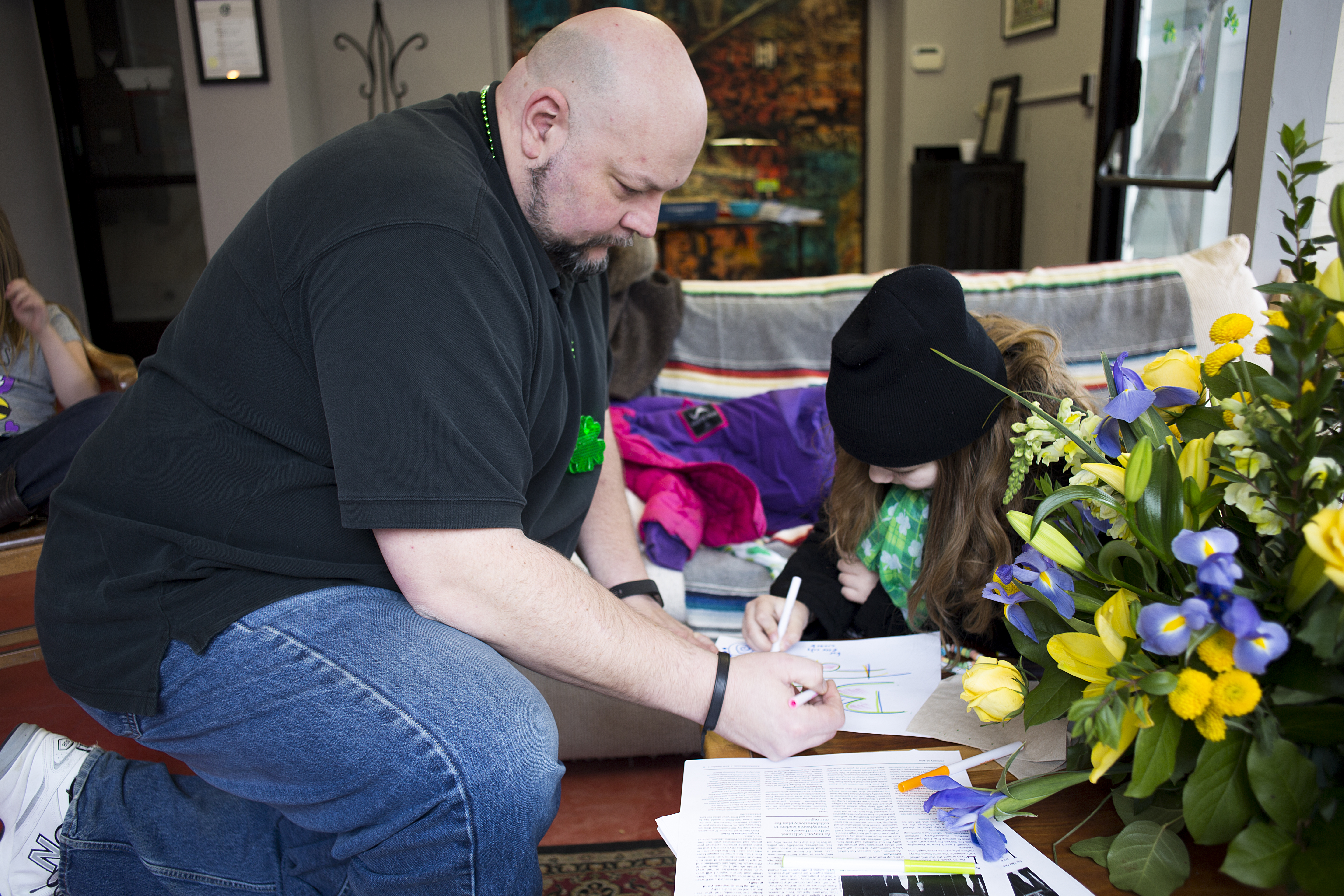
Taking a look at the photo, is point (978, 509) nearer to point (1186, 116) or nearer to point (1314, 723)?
point (1314, 723)

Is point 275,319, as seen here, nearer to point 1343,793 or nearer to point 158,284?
point 1343,793

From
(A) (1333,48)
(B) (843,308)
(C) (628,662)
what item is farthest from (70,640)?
(A) (1333,48)

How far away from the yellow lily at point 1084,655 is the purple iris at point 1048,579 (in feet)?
0.07

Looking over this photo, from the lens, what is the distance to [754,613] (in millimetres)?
1218

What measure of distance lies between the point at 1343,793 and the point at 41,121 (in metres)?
6.29

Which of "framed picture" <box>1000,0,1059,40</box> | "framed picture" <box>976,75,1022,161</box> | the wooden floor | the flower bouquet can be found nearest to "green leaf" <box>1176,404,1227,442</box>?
the flower bouquet

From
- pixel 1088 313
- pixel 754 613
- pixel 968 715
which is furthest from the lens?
pixel 1088 313

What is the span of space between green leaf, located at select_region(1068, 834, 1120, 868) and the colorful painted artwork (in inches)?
199

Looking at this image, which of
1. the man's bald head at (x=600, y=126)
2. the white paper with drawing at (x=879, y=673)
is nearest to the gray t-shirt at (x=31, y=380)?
the man's bald head at (x=600, y=126)

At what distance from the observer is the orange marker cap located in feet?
2.66

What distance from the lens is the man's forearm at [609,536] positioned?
1429 millimetres

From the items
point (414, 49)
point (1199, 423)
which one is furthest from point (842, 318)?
point (414, 49)

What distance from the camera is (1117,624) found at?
64 cm

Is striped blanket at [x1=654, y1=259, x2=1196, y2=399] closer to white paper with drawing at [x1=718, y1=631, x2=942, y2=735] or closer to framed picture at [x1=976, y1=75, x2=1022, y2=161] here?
white paper with drawing at [x1=718, y1=631, x2=942, y2=735]
